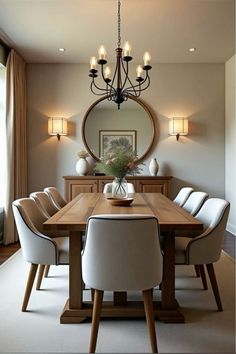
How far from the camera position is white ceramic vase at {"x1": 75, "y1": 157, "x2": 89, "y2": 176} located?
4988 millimetres

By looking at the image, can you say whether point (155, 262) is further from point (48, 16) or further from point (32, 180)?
point (32, 180)

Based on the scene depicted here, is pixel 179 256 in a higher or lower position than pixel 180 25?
lower

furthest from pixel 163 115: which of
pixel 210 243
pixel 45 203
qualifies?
pixel 210 243

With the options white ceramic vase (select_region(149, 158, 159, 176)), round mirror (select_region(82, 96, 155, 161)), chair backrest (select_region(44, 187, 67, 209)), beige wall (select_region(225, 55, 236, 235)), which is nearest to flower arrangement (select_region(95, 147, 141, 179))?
chair backrest (select_region(44, 187, 67, 209))

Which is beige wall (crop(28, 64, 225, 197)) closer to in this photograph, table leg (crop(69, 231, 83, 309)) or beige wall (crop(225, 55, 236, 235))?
beige wall (crop(225, 55, 236, 235))

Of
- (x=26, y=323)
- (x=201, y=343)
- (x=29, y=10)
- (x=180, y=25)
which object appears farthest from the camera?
(x=180, y=25)

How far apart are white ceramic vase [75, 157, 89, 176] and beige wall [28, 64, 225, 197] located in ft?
1.22

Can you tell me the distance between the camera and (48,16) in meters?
3.65

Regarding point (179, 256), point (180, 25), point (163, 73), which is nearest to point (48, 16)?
point (180, 25)

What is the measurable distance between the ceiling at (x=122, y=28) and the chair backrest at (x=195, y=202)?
208 centimetres

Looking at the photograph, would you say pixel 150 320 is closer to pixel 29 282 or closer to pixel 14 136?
pixel 29 282

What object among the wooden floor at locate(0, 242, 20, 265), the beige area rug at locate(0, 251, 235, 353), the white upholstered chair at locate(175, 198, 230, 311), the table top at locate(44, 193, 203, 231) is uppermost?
the table top at locate(44, 193, 203, 231)

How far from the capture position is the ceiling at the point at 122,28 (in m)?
3.40

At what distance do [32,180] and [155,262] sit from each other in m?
3.97
